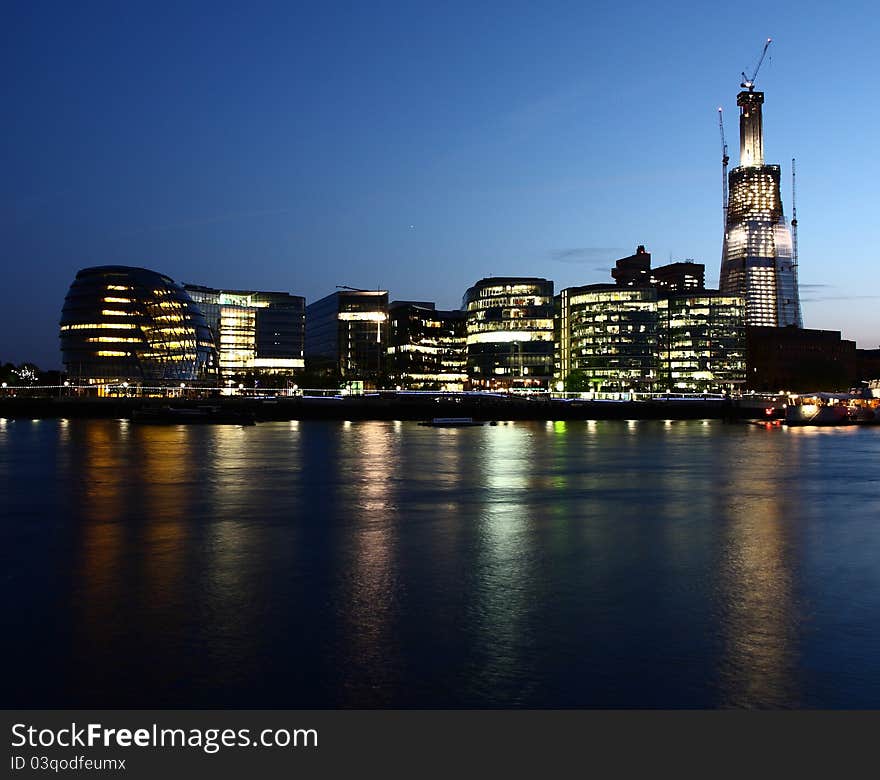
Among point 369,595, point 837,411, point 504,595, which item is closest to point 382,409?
point 837,411

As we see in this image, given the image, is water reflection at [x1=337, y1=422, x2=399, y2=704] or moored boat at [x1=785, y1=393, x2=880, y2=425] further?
moored boat at [x1=785, y1=393, x2=880, y2=425]

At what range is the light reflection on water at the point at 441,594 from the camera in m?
12.4

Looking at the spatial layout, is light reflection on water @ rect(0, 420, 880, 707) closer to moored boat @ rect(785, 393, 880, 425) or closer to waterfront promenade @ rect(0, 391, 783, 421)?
moored boat @ rect(785, 393, 880, 425)

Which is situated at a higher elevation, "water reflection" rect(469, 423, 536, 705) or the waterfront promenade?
the waterfront promenade

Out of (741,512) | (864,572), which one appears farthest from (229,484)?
(864,572)

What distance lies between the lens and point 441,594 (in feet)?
59.7

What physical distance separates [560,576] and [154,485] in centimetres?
2625

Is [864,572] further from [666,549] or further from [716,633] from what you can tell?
[716,633]

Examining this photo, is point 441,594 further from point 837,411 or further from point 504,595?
point 837,411

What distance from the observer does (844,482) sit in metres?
44.8

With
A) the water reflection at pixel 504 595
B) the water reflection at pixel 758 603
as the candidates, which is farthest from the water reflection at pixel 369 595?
the water reflection at pixel 758 603

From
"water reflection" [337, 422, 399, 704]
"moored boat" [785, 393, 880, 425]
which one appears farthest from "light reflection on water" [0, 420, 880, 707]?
"moored boat" [785, 393, 880, 425]

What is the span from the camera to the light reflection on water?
12.4 m

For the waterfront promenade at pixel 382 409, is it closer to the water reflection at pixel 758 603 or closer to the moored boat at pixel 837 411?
the moored boat at pixel 837 411
